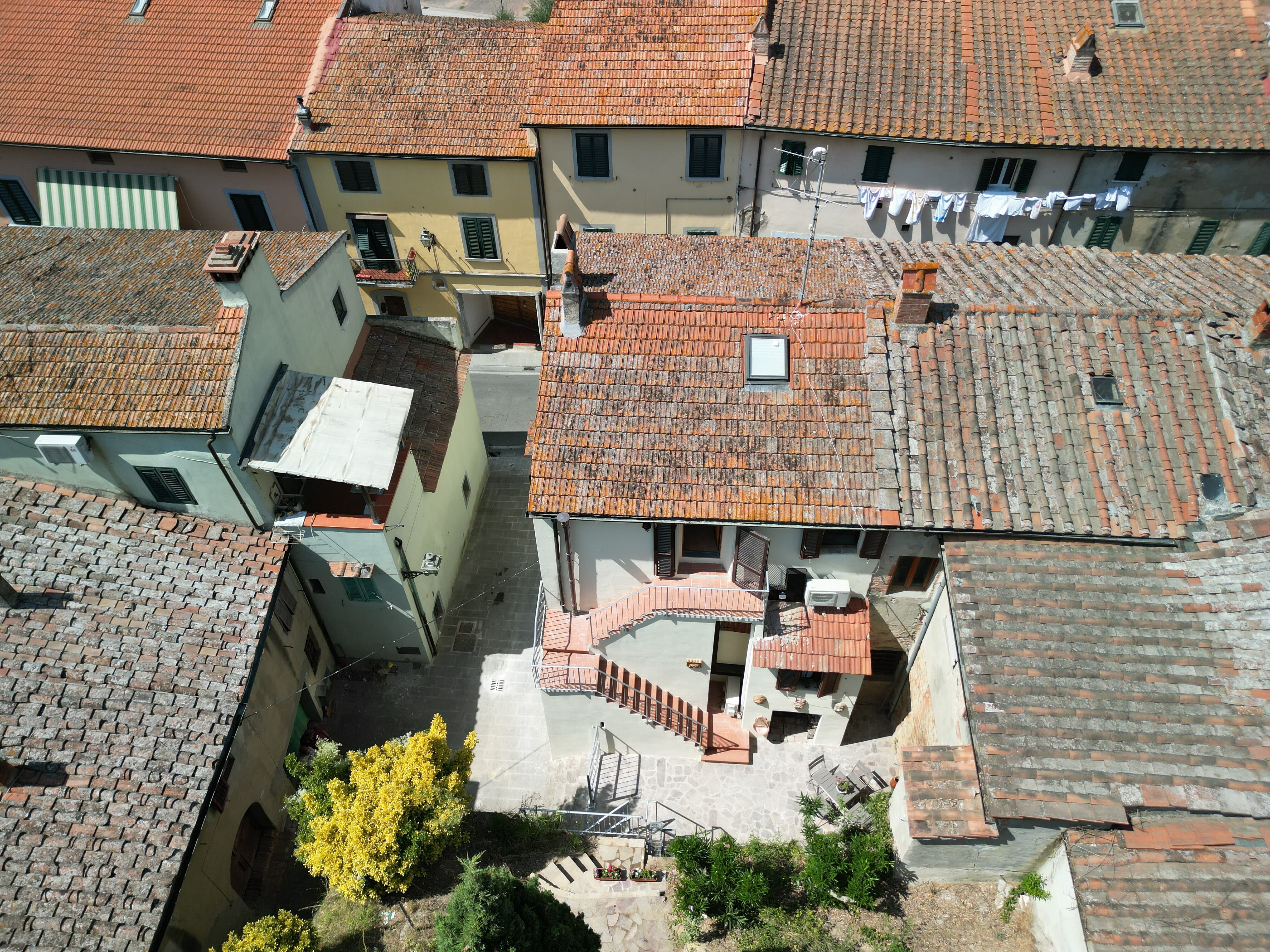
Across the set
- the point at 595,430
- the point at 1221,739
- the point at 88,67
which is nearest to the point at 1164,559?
the point at 1221,739

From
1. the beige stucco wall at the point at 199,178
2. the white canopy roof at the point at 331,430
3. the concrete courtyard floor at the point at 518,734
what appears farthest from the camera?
the beige stucco wall at the point at 199,178

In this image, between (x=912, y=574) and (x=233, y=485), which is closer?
(x=912, y=574)

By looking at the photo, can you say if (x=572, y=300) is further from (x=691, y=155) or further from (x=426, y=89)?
(x=426, y=89)

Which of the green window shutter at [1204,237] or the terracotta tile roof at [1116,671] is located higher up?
the green window shutter at [1204,237]

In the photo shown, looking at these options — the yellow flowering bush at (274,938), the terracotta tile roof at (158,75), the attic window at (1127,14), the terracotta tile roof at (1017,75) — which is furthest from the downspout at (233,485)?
the attic window at (1127,14)

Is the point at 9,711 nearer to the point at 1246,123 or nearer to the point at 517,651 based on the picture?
the point at 517,651

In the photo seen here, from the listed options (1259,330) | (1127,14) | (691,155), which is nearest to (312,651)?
(691,155)

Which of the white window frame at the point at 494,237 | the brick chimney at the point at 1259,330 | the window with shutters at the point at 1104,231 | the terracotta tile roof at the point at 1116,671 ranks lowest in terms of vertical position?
the terracotta tile roof at the point at 1116,671

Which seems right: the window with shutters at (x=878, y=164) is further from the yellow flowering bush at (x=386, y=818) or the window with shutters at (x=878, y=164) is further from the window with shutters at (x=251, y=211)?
the window with shutters at (x=251, y=211)

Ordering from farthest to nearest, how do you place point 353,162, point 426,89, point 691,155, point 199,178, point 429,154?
1. point 199,178
2. point 426,89
3. point 353,162
4. point 429,154
5. point 691,155
